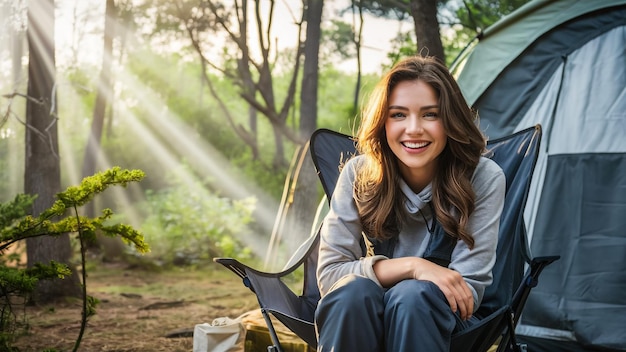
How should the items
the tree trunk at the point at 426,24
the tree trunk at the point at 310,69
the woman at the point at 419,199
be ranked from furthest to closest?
1. the tree trunk at the point at 310,69
2. the tree trunk at the point at 426,24
3. the woman at the point at 419,199

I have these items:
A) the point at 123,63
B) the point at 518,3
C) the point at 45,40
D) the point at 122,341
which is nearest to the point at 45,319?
the point at 122,341

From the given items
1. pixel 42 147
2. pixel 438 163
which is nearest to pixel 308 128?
pixel 42 147

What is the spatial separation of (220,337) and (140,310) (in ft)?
6.45

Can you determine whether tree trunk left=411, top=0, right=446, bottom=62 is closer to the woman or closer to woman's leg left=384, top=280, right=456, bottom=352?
the woman

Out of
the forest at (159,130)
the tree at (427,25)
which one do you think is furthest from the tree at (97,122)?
the tree at (427,25)

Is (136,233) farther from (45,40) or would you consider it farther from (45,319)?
(45,40)

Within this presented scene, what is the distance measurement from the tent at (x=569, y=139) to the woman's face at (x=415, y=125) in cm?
123

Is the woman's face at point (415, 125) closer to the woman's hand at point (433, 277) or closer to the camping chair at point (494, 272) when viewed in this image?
the woman's hand at point (433, 277)

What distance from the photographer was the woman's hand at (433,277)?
5.66 feet

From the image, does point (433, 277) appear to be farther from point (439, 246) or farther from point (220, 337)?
point (220, 337)

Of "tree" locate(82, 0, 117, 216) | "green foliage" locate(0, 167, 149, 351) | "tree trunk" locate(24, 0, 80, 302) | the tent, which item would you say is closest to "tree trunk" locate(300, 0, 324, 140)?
"tree" locate(82, 0, 117, 216)

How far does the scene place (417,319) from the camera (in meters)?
1.57

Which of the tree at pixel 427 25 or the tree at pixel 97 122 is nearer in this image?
the tree at pixel 427 25

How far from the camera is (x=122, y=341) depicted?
3510 millimetres
